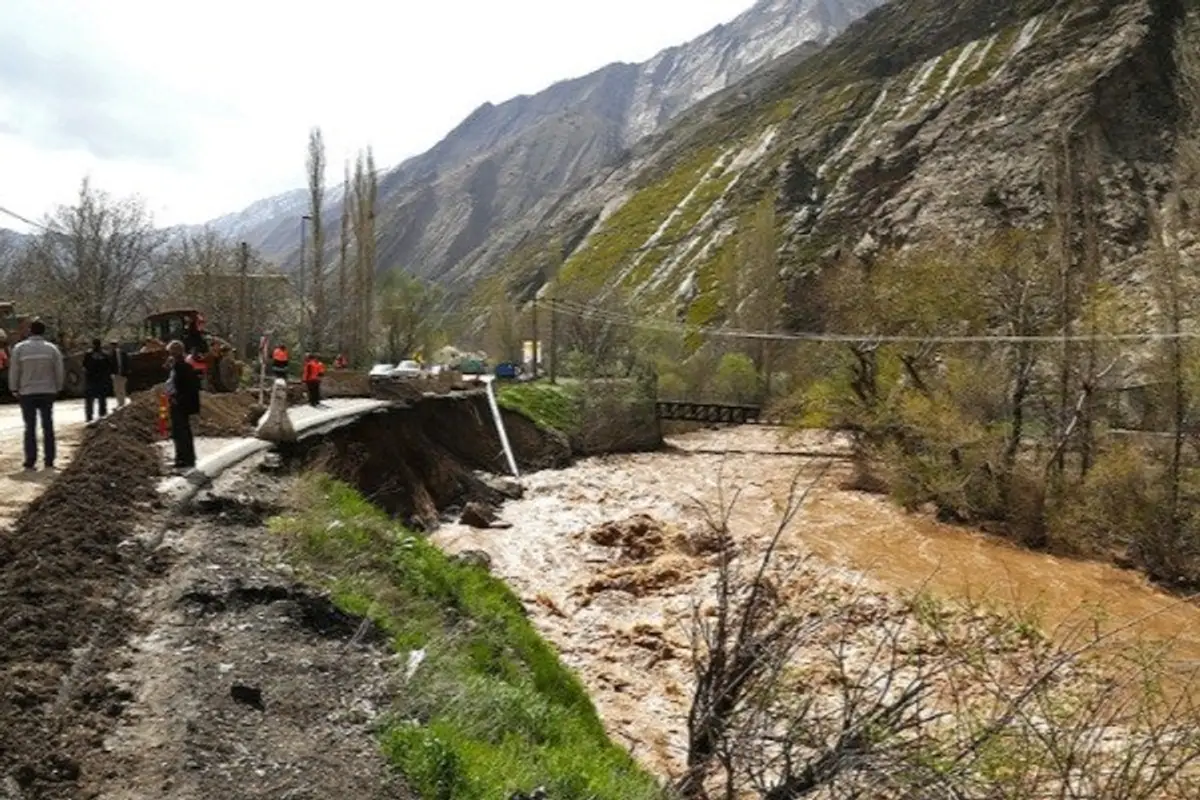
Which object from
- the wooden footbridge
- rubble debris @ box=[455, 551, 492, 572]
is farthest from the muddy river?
the wooden footbridge

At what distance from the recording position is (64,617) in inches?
251

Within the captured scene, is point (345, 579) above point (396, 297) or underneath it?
underneath

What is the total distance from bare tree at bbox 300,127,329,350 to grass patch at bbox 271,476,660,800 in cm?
3243

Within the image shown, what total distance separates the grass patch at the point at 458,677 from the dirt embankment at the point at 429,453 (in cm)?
394

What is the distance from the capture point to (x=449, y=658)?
26.0 ft

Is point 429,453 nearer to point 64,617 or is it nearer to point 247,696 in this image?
point 64,617

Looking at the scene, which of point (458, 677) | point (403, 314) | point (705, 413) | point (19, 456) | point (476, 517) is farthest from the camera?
point (403, 314)

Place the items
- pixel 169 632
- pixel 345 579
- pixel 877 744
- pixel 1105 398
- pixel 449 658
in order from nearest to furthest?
pixel 877 744, pixel 169 632, pixel 449 658, pixel 345 579, pixel 1105 398

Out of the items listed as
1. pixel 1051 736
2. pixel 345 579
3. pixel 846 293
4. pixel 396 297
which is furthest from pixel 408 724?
pixel 396 297

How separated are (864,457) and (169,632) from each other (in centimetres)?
2675

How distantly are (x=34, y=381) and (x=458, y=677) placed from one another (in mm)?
6556

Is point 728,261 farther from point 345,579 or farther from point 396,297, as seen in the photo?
point 345,579

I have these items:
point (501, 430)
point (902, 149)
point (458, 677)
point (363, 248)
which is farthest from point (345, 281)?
point (902, 149)

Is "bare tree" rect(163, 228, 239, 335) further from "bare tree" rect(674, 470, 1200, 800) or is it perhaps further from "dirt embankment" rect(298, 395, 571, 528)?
"bare tree" rect(674, 470, 1200, 800)
